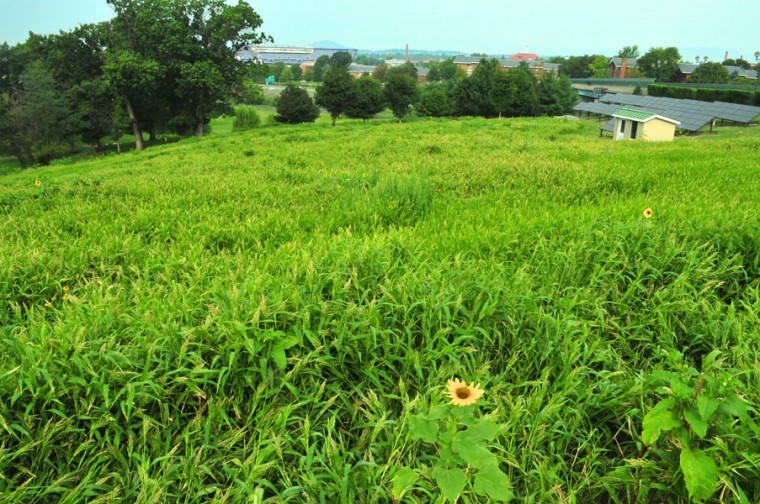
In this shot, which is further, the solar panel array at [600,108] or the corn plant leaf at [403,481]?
the solar panel array at [600,108]

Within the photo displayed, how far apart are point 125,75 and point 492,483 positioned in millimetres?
36570

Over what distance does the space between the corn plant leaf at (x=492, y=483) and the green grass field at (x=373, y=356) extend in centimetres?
3

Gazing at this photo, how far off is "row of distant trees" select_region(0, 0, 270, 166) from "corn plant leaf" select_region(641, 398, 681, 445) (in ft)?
113

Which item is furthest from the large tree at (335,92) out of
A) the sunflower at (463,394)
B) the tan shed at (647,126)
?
the sunflower at (463,394)

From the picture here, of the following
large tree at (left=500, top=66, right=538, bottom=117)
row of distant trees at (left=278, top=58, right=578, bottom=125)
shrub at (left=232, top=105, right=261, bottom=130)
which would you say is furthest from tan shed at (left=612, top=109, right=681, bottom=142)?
shrub at (left=232, top=105, right=261, bottom=130)

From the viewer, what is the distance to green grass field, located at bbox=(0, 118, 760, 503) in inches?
69.7

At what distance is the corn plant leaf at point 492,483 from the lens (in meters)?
1.46

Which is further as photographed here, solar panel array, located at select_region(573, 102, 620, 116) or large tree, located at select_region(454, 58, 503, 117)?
large tree, located at select_region(454, 58, 503, 117)

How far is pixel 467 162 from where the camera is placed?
8055 millimetres

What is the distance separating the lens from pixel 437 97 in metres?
53.5

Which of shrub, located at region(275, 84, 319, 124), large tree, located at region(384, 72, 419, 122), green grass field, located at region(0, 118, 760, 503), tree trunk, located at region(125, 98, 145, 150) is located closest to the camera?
green grass field, located at region(0, 118, 760, 503)

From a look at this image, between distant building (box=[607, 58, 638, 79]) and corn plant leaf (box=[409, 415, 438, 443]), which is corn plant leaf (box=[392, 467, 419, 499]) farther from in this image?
distant building (box=[607, 58, 638, 79])

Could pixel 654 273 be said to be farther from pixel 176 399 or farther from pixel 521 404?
pixel 176 399

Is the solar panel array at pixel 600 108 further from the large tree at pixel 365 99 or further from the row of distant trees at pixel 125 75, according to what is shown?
the row of distant trees at pixel 125 75
